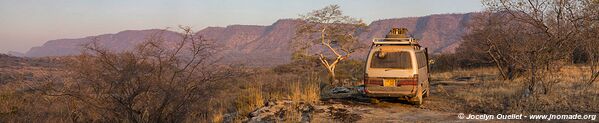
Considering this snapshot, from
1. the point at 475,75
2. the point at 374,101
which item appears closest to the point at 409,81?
the point at 374,101

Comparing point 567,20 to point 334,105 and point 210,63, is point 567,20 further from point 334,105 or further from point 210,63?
point 210,63

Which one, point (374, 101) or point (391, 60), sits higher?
point (391, 60)

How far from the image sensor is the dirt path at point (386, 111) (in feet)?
30.2

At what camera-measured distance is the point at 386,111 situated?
33.7 ft

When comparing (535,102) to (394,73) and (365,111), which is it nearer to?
(394,73)

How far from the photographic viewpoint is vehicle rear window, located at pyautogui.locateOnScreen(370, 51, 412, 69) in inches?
416

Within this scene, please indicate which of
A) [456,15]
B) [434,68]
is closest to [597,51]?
[434,68]

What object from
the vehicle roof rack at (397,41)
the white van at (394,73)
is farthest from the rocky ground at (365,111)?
the vehicle roof rack at (397,41)

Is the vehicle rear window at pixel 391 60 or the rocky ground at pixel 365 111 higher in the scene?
the vehicle rear window at pixel 391 60

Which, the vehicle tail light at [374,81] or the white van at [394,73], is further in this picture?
the vehicle tail light at [374,81]

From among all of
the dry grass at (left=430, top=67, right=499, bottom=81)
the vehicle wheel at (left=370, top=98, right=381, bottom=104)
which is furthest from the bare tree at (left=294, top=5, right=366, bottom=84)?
the vehicle wheel at (left=370, top=98, right=381, bottom=104)

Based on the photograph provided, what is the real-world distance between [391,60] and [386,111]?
119cm

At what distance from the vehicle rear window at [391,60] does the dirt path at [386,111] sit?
953 millimetres

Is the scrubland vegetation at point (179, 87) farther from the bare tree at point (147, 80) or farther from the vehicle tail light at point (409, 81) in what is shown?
the vehicle tail light at point (409, 81)
